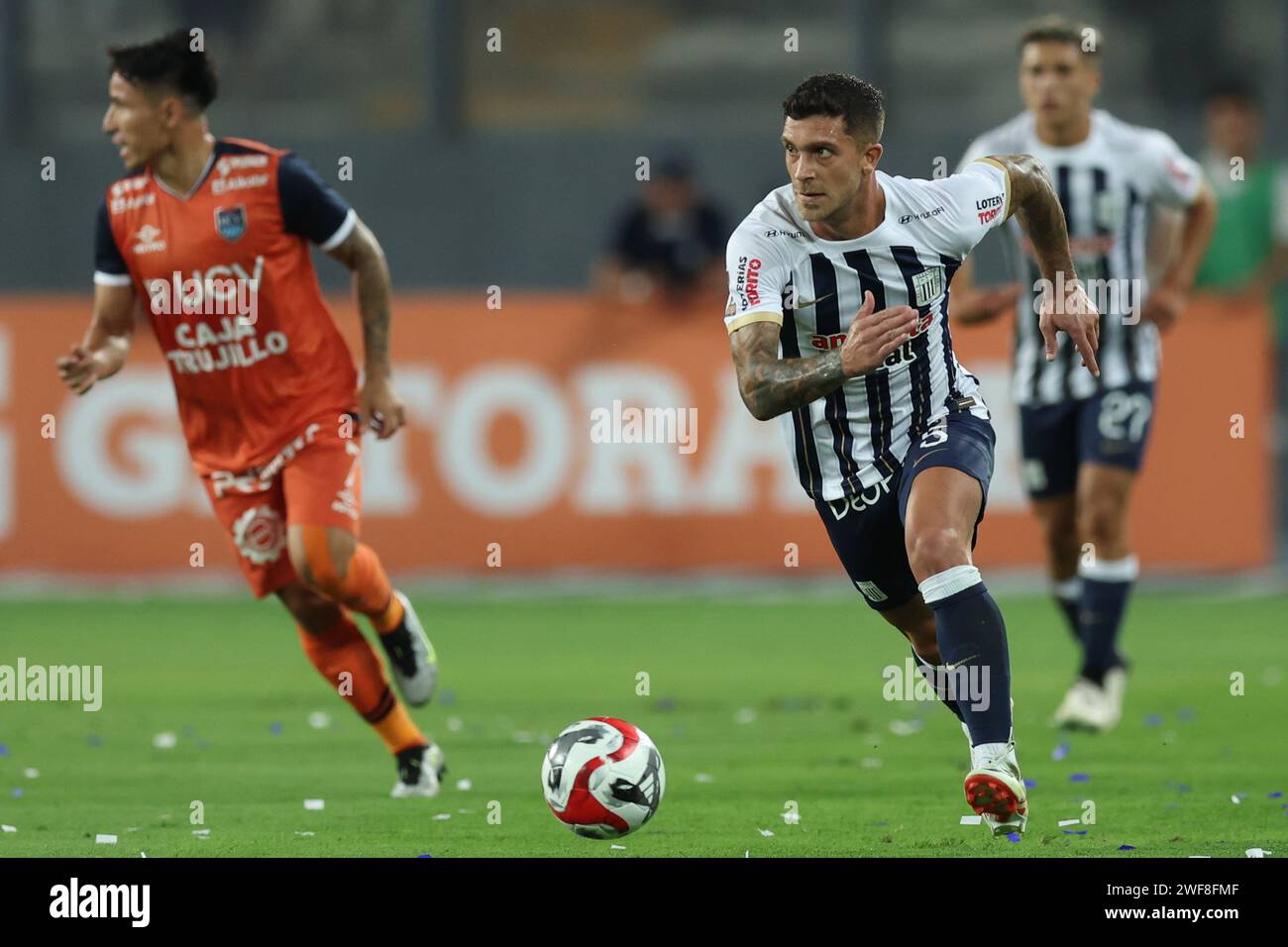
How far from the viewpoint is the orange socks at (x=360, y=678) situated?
7.00 metres

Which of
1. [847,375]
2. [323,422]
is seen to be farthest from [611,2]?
[847,375]

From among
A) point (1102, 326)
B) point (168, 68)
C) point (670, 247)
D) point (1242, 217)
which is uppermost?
point (670, 247)

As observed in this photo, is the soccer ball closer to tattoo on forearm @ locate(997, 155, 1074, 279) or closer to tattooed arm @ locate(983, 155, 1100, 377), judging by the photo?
tattooed arm @ locate(983, 155, 1100, 377)

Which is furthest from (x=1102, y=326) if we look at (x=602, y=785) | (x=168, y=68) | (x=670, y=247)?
(x=670, y=247)

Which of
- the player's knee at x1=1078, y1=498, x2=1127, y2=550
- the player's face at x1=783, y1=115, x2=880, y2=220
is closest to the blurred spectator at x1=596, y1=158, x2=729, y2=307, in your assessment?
the player's knee at x1=1078, y1=498, x2=1127, y2=550

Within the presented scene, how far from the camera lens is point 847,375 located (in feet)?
18.3

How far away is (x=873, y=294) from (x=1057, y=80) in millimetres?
2996

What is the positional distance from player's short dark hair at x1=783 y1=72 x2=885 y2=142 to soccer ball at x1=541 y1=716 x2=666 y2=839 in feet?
5.87

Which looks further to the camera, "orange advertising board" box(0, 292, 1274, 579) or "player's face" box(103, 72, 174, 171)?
"orange advertising board" box(0, 292, 1274, 579)

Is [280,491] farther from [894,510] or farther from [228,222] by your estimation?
[894,510]

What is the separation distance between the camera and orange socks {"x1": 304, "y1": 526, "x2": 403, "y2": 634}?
6.76 metres

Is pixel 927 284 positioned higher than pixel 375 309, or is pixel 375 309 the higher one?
Result: pixel 375 309

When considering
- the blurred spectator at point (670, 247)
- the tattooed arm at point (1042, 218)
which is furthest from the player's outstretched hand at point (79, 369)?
the blurred spectator at point (670, 247)

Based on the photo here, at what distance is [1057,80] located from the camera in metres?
8.59
